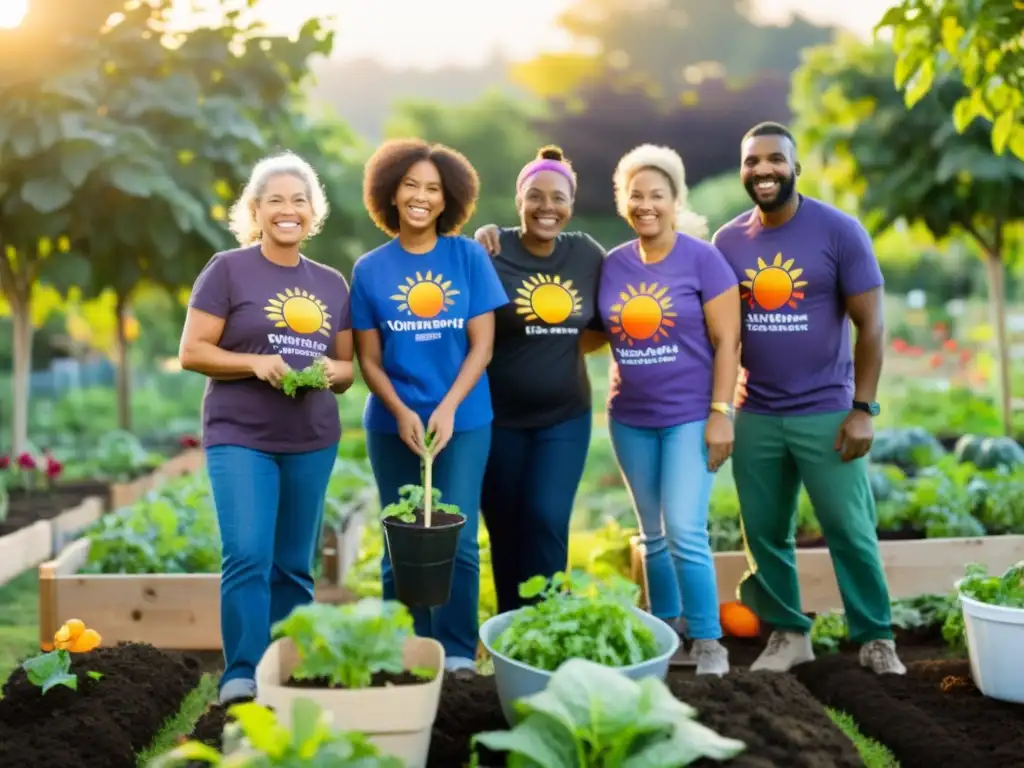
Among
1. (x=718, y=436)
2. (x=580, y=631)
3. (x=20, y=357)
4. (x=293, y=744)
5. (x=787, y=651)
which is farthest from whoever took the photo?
(x=20, y=357)

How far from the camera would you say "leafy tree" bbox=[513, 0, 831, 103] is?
5447 centimetres

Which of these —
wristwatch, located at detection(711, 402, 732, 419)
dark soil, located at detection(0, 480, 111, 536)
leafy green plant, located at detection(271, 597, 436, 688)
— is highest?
wristwatch, located at detection(711, 402, 732, 419)

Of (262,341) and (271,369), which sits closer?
(271,369)

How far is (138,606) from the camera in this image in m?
4.43

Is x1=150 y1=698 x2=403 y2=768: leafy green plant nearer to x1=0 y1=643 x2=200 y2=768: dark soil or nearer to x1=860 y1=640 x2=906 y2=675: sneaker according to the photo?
x1=0 y1=643 x2=200 y2=768: dark soil

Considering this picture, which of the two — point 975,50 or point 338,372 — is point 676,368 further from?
point 975,50

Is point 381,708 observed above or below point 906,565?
above

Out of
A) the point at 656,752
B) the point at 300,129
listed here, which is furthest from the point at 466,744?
the point at 300,129

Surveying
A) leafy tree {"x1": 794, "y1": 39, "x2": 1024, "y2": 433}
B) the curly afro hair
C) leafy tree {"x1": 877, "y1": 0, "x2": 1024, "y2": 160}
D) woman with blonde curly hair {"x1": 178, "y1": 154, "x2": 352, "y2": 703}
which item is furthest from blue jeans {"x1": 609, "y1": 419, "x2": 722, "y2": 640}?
leafy tree {"x1": 794, "y1": 39, "x2": 1024, "y2": 433}

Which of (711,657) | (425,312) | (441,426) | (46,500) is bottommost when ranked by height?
(711,657)

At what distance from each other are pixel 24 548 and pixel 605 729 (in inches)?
174

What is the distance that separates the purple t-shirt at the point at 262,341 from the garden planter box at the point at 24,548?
2.74 metres

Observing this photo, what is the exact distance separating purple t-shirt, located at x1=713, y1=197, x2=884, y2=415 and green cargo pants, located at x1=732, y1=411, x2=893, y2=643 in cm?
9

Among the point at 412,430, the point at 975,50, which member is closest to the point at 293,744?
the point at 412,430
